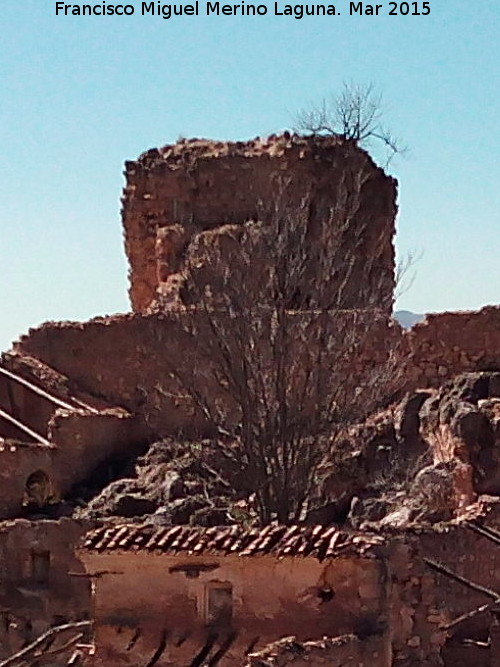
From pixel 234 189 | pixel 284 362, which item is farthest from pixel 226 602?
pixel 234 189

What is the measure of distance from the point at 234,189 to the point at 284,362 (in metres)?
10.2

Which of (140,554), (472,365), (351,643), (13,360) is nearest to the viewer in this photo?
(351,643)

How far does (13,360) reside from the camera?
25.8 metres

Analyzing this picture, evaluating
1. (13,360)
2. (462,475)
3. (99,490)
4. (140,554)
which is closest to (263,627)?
(140,554)

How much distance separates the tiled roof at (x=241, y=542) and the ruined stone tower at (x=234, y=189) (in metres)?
14.4

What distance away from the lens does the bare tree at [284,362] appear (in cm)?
1930

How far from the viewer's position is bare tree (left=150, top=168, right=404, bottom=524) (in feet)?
63.3

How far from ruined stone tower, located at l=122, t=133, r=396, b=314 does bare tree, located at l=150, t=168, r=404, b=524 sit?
5.46 m

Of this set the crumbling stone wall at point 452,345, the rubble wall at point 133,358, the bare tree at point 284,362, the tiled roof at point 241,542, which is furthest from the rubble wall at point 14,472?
the tiled roof at point 241,542

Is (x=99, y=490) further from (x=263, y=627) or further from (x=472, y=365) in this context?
(x=263, y=627)

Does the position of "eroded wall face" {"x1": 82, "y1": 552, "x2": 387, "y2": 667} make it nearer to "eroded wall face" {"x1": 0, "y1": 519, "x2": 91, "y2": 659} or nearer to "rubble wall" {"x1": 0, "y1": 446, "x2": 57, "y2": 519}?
"eroded wall face" {"x1": 0, "y1": 519, "x2": 91, "y2": 659}

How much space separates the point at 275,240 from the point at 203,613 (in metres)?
9.12

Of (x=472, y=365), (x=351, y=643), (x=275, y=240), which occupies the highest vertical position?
(x=275, y=240)

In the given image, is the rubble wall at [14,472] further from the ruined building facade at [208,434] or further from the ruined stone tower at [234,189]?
the ruined stone tower at [234,189]
